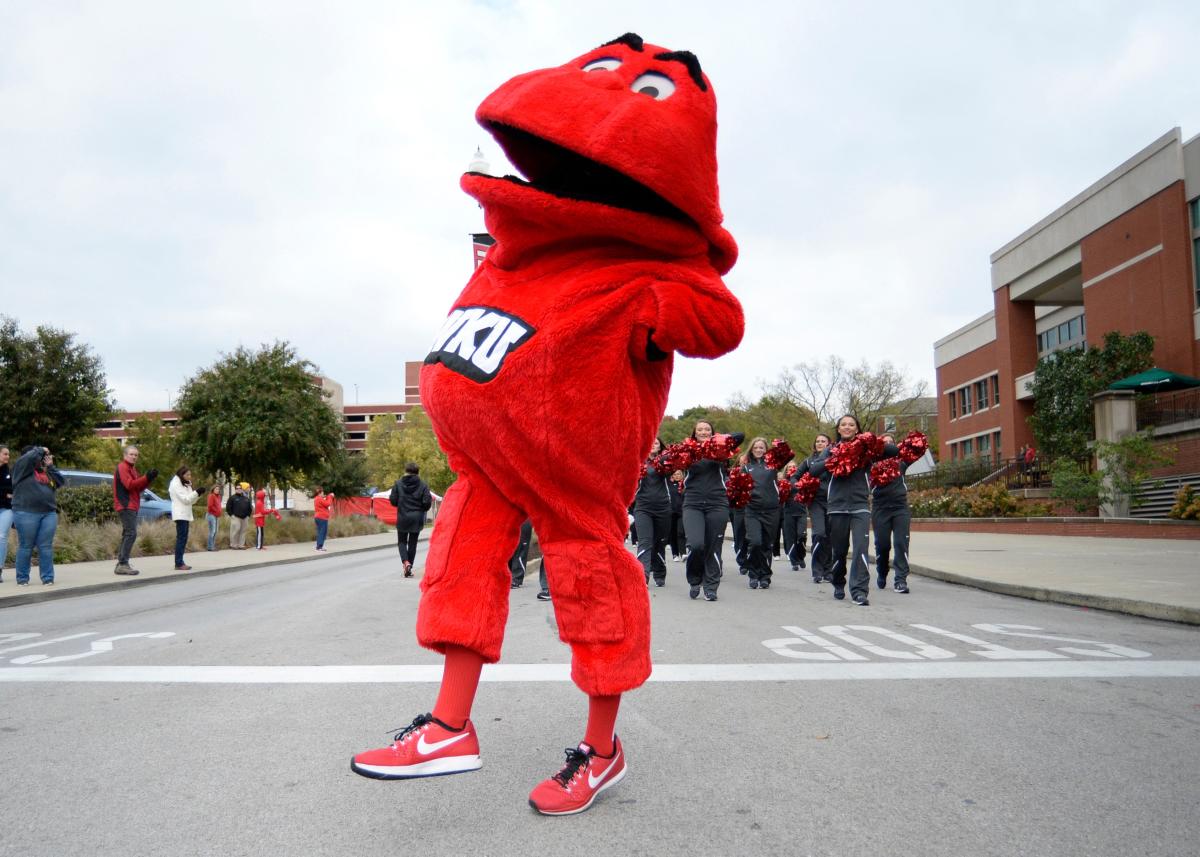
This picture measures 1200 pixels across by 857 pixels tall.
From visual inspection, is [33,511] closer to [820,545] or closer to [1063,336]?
[820,545]

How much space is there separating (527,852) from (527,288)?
1570 mm

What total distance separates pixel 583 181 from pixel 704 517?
6.79 m

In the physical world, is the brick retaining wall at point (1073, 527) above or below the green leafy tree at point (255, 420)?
below

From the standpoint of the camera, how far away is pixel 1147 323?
27594 millimetres

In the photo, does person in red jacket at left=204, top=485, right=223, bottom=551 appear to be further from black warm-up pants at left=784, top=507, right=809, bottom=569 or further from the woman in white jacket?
black warm-up pants at left=784, top=507, right=809, bottom=569

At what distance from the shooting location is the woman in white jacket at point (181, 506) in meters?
13.7

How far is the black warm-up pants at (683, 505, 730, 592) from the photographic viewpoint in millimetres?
8828

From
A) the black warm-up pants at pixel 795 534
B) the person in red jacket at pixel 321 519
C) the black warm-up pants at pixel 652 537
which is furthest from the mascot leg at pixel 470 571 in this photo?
the person in red jacket at pixel 321 519

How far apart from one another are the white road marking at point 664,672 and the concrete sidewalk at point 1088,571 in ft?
8.77

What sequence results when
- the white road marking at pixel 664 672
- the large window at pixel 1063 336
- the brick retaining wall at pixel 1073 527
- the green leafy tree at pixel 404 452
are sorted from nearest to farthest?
the white road marking at pixel 664 672
the brick retaining wall at pixel 1073 527
the large window at pixel 1063 336
the green leafy tree at pixel 404 452

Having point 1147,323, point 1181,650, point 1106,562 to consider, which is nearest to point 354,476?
point 1147,323

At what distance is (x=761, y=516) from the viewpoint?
1062cm

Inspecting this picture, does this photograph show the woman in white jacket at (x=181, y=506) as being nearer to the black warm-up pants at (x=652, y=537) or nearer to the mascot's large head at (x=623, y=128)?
the black warm-up pants at (x=652, y=537)

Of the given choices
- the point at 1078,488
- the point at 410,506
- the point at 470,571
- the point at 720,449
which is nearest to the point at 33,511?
the point at 410,506
